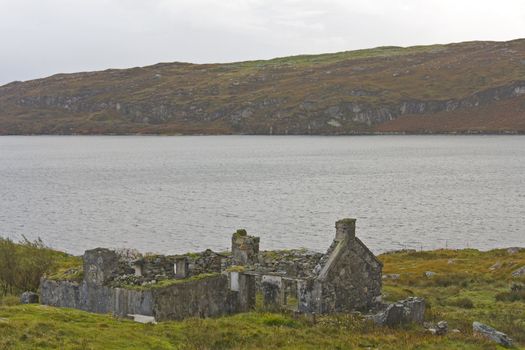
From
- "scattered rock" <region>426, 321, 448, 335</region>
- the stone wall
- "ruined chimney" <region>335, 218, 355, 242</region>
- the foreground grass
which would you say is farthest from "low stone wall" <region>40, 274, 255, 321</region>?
"scattered rock" <region>426, 321, 448, 335</region>

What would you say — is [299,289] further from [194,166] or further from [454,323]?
[194,166]

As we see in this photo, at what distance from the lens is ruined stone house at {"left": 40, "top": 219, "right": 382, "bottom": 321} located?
2403 cm

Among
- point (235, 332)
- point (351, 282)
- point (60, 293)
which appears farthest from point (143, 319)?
point (351, 282)

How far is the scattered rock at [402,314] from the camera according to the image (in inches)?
961

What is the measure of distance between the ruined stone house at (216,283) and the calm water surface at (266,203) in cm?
3971

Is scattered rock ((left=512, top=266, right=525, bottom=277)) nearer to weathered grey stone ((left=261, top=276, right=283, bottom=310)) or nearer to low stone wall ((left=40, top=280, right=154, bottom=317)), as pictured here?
weathered grey stone ((left=261, top=276, right=283, bottom=310))

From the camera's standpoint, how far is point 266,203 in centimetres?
10162

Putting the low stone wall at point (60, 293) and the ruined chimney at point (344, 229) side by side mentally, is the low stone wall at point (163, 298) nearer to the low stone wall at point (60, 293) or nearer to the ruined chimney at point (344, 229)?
the low stone wall at point (60, 293)

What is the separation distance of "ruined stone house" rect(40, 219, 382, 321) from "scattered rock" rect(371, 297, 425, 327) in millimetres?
2412

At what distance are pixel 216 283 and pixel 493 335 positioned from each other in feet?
33.9

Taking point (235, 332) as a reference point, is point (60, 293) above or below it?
above

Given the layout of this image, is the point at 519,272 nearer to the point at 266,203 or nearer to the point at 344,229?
the point at 344,229

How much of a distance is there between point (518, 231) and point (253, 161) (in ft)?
359

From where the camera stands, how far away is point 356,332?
22.8m
